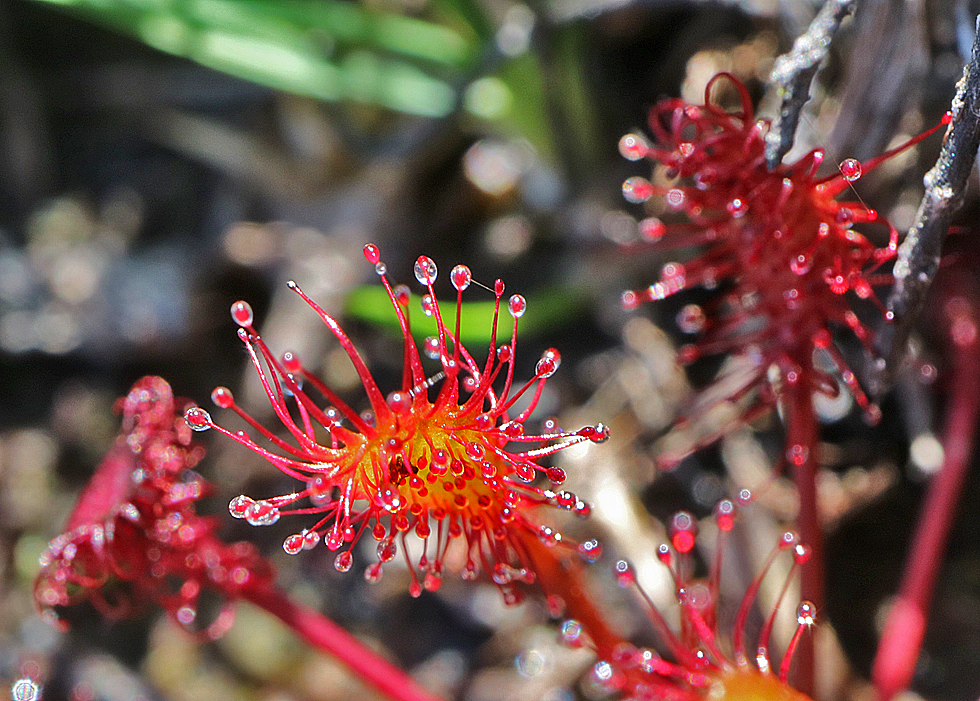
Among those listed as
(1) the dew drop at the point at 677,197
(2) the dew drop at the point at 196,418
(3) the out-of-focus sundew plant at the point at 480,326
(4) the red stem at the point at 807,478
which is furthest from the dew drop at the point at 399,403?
(4) the red stem at the point at 807,478

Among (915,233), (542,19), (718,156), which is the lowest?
(915,233)

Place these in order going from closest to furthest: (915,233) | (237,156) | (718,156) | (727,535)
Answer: (915,233) < (718,156) < (727,535) < (237,156)

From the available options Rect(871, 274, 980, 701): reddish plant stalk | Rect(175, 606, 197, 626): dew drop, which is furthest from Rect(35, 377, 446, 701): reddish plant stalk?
Rect(871, 274, 980, 701): reddish plant stalk

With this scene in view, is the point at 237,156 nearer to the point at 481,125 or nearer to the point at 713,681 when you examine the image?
the point at 481,125

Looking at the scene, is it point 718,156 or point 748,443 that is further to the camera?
point 748,443

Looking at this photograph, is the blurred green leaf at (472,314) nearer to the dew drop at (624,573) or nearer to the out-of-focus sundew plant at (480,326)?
the out-of-focus sundew plant at (480,326)

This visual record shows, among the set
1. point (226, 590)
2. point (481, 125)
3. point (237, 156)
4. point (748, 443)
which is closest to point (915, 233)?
point (748, 443)

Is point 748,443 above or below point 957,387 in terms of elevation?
below

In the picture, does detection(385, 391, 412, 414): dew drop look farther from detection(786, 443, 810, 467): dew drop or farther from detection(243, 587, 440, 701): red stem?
detection(786, 443, 810, 467): dew drop
